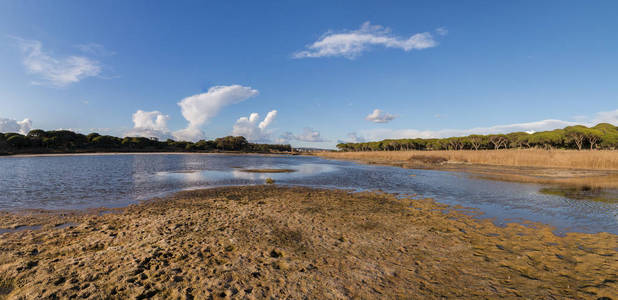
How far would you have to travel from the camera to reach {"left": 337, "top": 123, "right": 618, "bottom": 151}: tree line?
231 feet

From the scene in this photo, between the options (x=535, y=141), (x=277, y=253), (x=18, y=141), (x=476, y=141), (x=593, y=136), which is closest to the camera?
(x=277, y=253)

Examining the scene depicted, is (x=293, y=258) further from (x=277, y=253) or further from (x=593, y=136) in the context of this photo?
(x=593, y=136)

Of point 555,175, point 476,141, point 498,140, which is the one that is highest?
point 498,140

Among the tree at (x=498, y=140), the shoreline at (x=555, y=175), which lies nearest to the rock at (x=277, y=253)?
the shoreline at (x=555, y=175)

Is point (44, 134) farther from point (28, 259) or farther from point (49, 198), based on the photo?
point (28, 259)

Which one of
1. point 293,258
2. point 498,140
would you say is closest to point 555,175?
point 293,258

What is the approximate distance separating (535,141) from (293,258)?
114 m

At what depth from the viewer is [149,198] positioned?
14.1 metres

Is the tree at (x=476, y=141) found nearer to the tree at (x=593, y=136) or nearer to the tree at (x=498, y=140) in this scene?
the tree at (x=498, y=140)

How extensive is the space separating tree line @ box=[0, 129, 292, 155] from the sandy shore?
112976 mm

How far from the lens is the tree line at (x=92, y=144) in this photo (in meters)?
89.5

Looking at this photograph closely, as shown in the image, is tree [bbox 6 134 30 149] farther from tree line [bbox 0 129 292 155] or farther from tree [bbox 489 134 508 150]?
tree [bbox 489 134 508 150]

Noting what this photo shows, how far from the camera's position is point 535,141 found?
3354 inches

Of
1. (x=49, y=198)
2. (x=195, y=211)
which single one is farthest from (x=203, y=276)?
(x=49, y=198)
